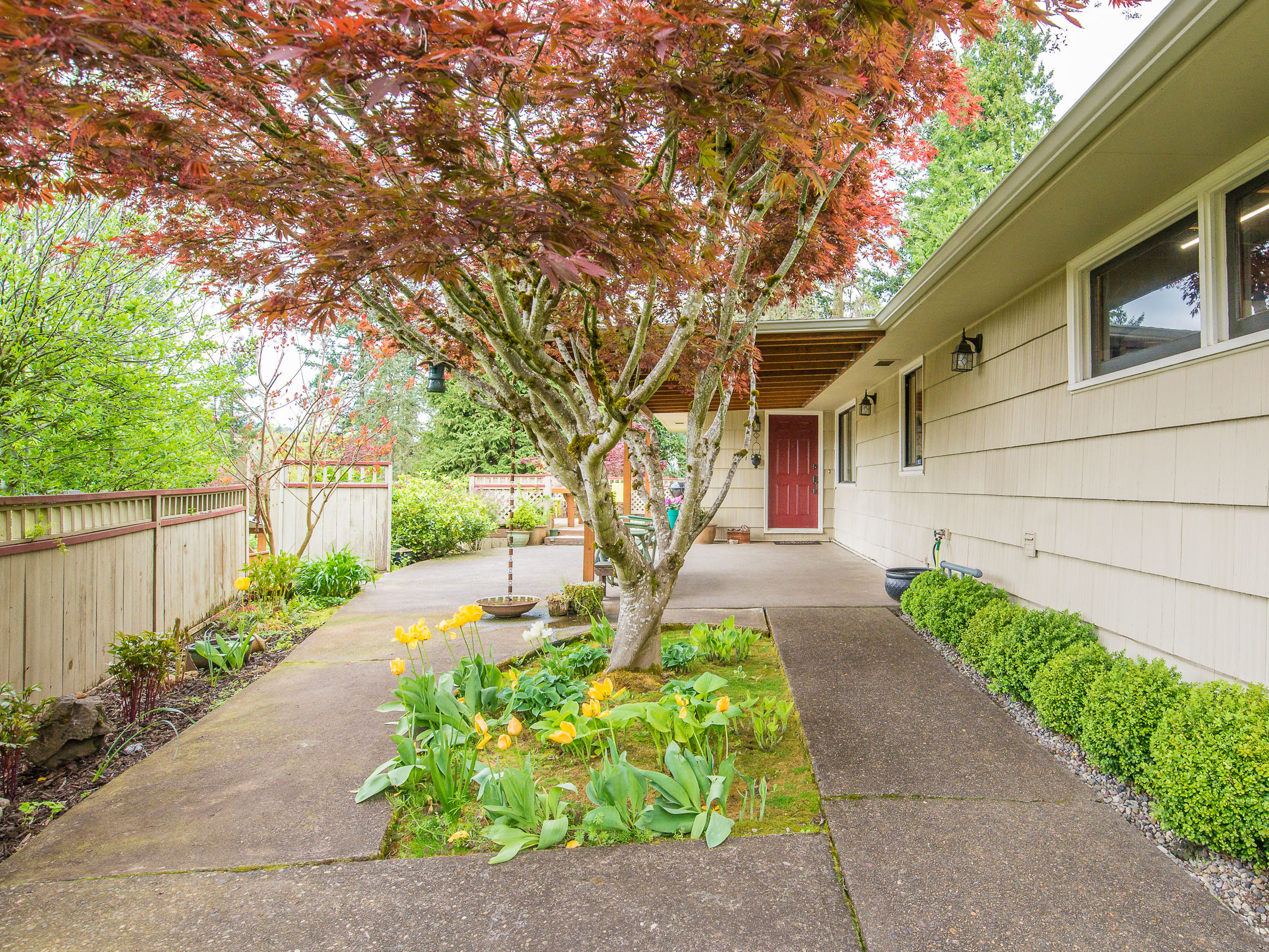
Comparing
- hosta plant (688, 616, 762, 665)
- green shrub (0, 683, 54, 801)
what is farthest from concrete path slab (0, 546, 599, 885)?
hosta plant (688, 616, 762, 665)

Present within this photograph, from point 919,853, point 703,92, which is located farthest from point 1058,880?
point 703,92

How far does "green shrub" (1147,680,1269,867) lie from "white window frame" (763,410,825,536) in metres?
8.57

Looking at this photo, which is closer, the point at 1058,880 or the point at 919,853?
the point at 1058,880

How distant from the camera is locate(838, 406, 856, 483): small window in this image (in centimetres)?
970

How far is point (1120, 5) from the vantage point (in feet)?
8.73

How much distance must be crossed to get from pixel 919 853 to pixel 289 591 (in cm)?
539

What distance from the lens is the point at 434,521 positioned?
31.4ft

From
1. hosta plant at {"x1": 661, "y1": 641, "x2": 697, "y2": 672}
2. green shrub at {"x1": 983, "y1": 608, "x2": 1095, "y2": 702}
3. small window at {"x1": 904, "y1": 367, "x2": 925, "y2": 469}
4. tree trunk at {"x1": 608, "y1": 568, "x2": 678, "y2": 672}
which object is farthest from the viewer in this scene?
small window at {"x1": 904, "y1": 367, "x2": 925, "y2": 469}

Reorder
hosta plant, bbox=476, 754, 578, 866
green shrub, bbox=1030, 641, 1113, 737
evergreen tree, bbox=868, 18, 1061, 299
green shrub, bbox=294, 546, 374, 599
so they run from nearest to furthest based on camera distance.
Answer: hosta plant, bbox=476, 754, 578, 866 → green shrub, bbox=1030, 641, 1113, 737 → green shrub, bbox=294, 546, 374, 599 → evergreen tree, bbox=868, 18, 1061, 299

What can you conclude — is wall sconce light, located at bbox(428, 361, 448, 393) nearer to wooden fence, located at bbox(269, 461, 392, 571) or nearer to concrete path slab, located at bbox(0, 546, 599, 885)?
concrete path slab, located at bbox(0, 546, 599, 885)

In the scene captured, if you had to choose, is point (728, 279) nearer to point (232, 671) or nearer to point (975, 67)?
point (232, 671)

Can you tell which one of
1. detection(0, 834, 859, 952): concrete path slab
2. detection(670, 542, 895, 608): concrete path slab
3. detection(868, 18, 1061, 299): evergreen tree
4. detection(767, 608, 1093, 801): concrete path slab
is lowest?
detection(0, 834, 859, 952): concrete path slab

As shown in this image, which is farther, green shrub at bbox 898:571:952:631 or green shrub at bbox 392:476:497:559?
green shrub at bbox 392:476:497:559

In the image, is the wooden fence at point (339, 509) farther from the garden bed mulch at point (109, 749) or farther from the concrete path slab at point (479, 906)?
the concrete path slab at point (479, 906)
